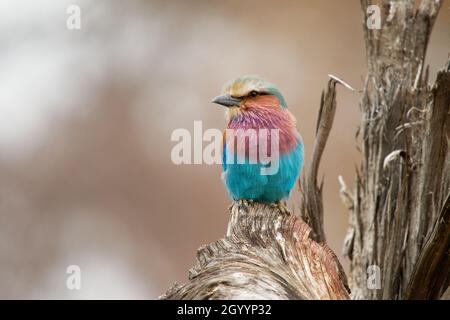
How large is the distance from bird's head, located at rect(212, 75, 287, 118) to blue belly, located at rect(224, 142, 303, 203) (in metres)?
0.33

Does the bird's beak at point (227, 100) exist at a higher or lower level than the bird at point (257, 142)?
higher

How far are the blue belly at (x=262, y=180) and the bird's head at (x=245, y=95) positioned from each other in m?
0.33

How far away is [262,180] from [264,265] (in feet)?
4.11

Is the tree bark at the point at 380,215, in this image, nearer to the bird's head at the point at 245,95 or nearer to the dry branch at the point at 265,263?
the dry branch at the point at 265,263

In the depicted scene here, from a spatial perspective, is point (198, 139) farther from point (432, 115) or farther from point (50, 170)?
point (50, 170)

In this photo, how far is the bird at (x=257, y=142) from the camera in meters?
4.24

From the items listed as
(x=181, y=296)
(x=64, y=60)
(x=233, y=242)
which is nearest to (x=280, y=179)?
(x=233, y=242)

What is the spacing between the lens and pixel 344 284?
3596mm

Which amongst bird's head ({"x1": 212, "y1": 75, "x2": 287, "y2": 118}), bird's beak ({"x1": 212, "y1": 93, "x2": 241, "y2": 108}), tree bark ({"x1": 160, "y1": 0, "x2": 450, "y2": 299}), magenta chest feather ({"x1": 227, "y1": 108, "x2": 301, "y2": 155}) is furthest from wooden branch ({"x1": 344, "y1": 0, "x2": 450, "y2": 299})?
bird's beak ({"x1": 212, "y1": 93, "x2": 241, "y2": 108})

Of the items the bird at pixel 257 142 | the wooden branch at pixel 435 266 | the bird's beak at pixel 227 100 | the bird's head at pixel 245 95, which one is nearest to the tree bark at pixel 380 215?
the wooden branch at pixel 435 266

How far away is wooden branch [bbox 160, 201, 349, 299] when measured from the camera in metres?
2.67

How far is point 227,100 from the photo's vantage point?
4379 millimetres

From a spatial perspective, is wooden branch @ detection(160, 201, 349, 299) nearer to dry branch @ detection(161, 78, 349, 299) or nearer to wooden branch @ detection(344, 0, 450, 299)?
dry branch @ detection(161, 78, 349, 299)

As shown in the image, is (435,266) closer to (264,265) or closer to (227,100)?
(264,265)
